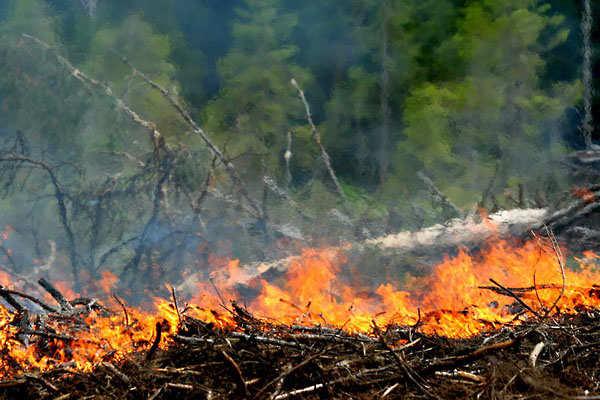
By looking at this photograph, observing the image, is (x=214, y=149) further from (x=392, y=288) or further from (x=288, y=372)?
(x=288, y=372)

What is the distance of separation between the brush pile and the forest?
9.04 metres

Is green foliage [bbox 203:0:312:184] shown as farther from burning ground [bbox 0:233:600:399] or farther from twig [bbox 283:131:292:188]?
burning ground [bbox 0:233:600:399]

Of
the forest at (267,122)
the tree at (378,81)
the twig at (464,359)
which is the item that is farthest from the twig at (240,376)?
the tree at (378,81)

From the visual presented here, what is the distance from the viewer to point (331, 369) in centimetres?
324

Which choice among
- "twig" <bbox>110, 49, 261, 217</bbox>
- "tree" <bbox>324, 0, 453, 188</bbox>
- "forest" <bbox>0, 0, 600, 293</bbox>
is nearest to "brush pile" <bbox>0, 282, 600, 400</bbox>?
"forest" <bbox>0, 0, 600, 293</bbox>

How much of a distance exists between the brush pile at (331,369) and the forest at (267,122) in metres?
9.04

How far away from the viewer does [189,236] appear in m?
13.3

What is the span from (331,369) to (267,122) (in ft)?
47.4

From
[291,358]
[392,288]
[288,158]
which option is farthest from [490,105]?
[291,358]

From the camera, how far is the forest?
46.0 ft

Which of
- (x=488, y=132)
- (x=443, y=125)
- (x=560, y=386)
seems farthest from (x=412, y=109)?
(x=560, y=386)

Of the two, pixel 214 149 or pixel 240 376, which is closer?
pixel 240 376

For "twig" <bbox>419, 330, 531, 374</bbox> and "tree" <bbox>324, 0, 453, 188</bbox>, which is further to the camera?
"tree" <bbox>324, 0, 453, 188</bbox>

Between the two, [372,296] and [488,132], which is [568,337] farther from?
[488,132]
